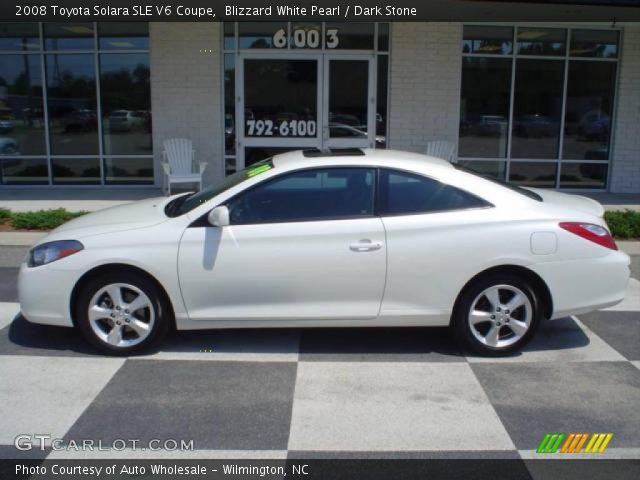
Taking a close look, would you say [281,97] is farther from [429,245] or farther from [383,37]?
[429,245]

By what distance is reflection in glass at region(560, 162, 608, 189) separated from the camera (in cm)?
1370

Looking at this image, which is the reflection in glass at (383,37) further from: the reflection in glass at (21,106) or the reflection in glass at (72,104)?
the reflection in glass at (21,106)

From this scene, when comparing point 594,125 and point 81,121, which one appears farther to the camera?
point 594,125

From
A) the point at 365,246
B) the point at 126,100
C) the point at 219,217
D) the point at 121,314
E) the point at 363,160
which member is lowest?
the point at 121,314

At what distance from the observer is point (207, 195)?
5.76m

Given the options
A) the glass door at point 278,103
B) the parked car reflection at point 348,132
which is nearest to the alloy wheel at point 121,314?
the glass door at point 278,103

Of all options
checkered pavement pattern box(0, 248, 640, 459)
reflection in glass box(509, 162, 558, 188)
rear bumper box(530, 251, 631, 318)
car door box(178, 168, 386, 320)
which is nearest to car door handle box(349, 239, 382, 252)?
car door box(178, 168, 386, 320)

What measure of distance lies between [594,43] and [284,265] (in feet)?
34.7

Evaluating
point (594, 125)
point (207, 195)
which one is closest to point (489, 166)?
point (594, 125)

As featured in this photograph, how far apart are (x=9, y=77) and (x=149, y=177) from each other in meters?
3.32

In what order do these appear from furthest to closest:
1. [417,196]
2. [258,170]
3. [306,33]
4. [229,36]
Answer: [229,36] < [306,33] < [258,170] < [417,196]

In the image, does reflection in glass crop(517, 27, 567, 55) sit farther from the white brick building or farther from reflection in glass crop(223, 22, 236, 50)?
reflection in glass crop(223, 22, 236, 50)

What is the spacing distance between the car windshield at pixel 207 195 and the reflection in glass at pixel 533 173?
8.90m

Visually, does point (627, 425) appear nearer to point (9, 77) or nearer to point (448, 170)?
point (448, 170)
